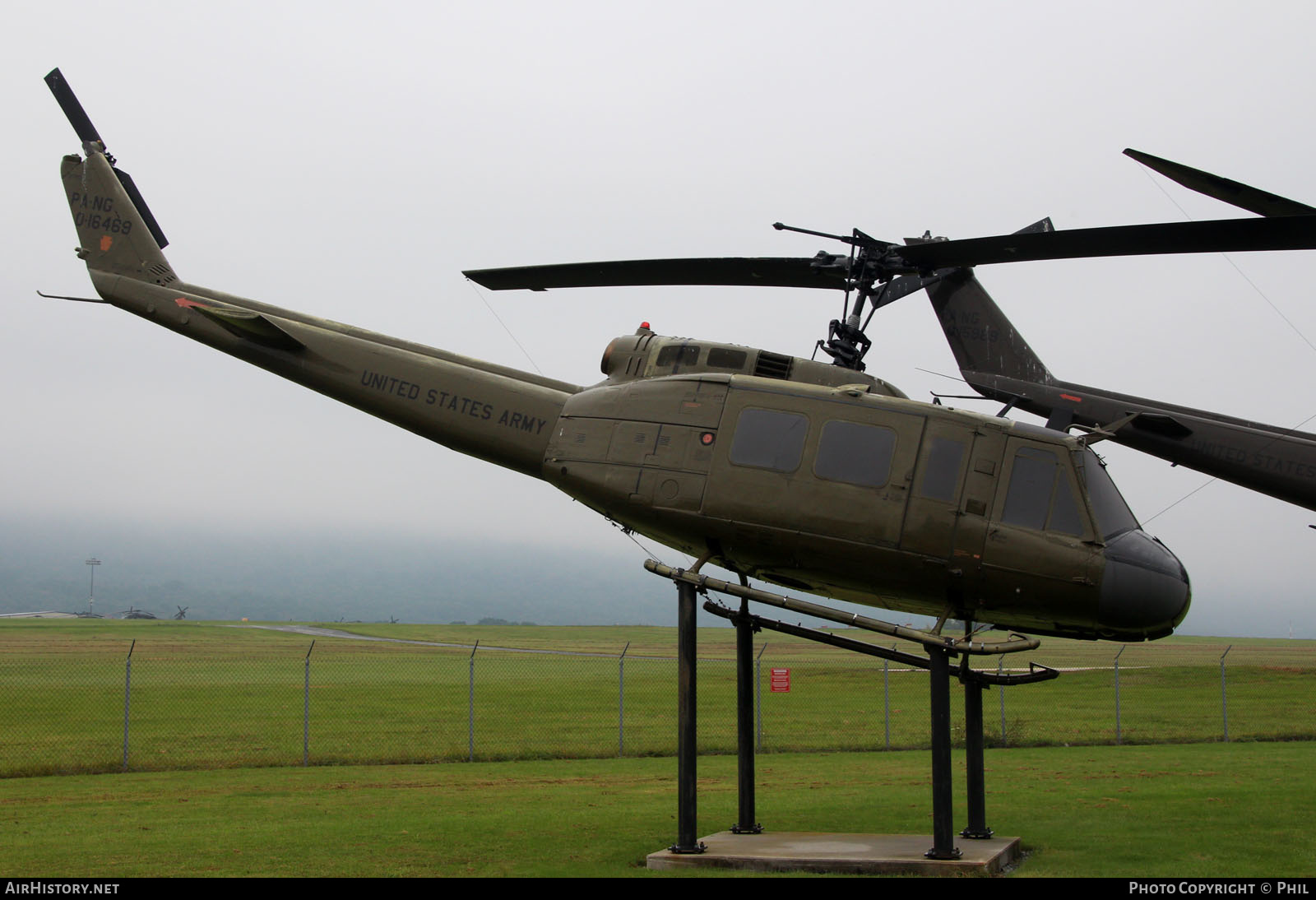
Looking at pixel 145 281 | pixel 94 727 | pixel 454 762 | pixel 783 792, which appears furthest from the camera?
pixel 94 727

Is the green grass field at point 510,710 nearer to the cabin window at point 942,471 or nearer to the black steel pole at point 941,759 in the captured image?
the black steel pole at point 941,759

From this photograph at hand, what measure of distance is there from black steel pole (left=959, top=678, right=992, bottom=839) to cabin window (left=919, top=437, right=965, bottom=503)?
282cm

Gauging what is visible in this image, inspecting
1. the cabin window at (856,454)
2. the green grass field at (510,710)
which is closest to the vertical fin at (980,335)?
the green grass field at (510,710)

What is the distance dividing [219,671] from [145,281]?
3534cm

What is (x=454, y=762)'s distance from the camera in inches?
851

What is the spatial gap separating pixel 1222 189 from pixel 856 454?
5.54m

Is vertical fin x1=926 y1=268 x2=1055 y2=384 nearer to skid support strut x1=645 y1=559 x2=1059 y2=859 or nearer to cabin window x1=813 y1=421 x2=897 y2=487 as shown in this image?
skid support strut x1=645 y1=559 x2=1059 y2=859

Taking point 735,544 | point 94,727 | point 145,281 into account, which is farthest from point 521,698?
point 735,544

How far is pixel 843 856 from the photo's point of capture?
10875 mm

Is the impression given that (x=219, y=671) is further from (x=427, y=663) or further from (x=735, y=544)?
(x=735, y=544)

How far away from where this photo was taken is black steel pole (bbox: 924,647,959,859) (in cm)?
1059

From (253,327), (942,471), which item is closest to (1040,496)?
(942,471)

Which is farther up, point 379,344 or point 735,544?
point 379,344

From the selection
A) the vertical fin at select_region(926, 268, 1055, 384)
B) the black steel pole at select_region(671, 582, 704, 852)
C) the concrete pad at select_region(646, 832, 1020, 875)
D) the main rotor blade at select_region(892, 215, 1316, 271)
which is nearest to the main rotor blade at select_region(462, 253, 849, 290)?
the main rotor blade at select_region(892, 215, 1316, 271)
